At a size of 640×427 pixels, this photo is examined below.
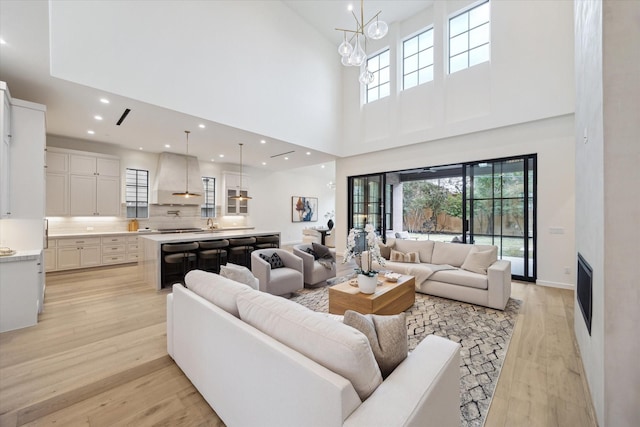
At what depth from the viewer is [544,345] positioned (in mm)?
2639

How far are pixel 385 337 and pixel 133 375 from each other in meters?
2.20

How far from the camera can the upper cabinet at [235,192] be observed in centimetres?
881

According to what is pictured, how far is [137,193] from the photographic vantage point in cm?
711

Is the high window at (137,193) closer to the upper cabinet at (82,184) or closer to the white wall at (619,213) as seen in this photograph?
the upper cabinet at (82,184)

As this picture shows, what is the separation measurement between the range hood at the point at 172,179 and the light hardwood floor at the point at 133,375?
404 centimetres

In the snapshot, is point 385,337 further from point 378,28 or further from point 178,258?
point 178,258

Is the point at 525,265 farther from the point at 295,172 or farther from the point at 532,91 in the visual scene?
the point at 295,172

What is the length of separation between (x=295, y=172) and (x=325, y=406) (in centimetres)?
1074

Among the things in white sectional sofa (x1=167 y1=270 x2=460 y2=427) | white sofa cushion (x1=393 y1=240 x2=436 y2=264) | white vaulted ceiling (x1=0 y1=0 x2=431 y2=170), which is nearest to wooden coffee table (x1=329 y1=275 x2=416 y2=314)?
white sofa cushion (x1=393 y1=240 x2=436 y2=264)

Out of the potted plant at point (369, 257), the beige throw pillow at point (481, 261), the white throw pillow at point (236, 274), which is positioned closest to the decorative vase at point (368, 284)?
the potted plant at point (369, 257)

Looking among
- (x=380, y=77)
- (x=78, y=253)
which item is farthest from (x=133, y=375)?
(x=380, y=77)

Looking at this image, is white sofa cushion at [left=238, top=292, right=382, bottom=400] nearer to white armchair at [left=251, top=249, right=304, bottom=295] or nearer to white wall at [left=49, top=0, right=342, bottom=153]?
white armchair at [left=251, top=249, right=304, bottom=295]

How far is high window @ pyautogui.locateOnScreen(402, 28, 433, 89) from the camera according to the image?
6.38 m

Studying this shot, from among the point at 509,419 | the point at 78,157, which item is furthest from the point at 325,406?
the point at 78,157
